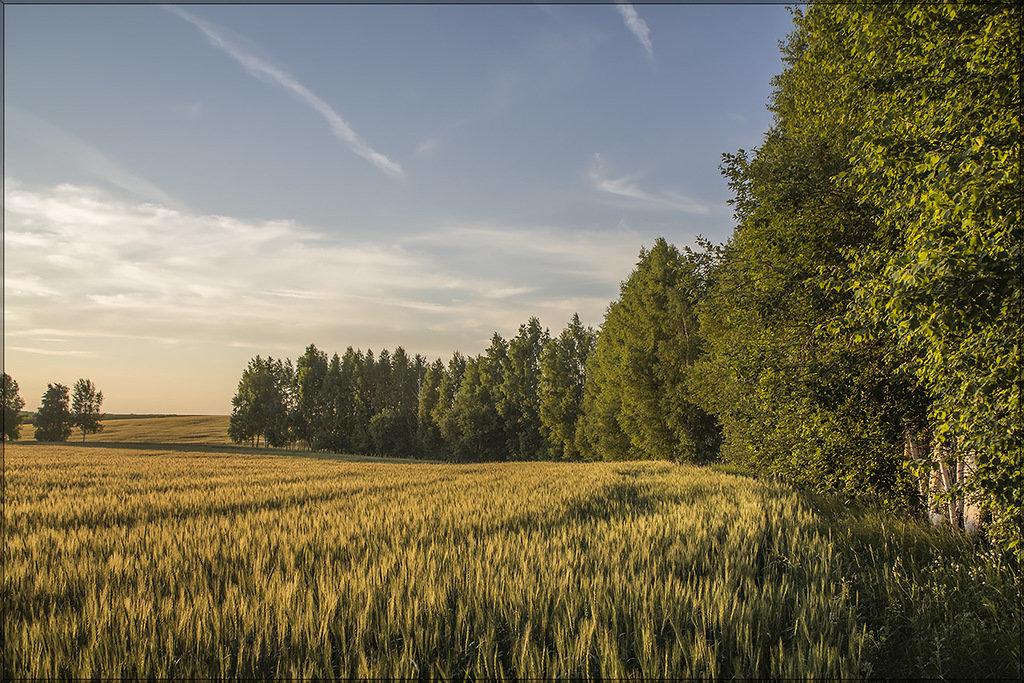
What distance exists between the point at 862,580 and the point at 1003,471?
2.04 metres

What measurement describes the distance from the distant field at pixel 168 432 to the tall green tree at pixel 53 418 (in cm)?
423

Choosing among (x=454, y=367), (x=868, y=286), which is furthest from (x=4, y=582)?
(x=454, y=367)

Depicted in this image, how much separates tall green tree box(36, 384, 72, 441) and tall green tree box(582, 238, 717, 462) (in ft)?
289

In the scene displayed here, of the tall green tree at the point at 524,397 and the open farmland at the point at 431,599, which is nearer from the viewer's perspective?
the open farmland at the point at 431,599

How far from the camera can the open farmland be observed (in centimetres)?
335

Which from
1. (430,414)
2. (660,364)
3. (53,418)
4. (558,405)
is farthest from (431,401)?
(53,418)

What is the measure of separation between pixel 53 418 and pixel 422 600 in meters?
104

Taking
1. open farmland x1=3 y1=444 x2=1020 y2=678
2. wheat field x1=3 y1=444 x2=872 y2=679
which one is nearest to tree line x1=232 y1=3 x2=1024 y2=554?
open farmland x1=3 y1=444 x2=1020 y2=678

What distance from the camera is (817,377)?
11.4m

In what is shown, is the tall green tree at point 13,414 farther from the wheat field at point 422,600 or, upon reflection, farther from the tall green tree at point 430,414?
the wheat field at point 422,600

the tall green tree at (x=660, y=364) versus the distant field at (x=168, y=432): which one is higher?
the tall green tree at (x=660, y=364)

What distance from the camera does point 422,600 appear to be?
4207 millimetres

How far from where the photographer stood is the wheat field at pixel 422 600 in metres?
3.34

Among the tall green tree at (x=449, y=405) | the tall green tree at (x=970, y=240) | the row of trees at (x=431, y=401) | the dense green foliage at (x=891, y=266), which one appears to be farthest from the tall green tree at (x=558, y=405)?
the tall green tree at (x=970, y=240)
